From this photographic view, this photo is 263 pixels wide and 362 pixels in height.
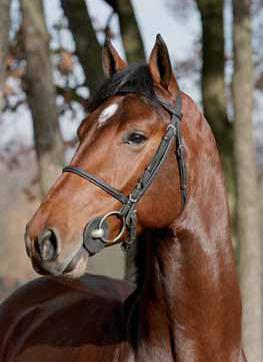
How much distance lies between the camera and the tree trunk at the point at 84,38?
9102 millimetres

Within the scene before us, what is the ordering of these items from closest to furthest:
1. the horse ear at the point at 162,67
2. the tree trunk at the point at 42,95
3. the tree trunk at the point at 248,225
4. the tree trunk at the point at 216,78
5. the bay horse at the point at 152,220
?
the bay horse at the point at 152,220 < the horse ear at the point at 162,67 < the tree trunk at the point at 248,225 < the tree trunk at the point at 42,95 < the tree trunk at the point at 216,78

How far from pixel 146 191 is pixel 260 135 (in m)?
11.2

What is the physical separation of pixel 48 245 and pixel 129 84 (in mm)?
791

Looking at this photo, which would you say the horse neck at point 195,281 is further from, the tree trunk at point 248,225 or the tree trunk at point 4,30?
the tree trunk at point 248,225

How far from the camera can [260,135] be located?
1434cm

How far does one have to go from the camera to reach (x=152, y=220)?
11.1 ft

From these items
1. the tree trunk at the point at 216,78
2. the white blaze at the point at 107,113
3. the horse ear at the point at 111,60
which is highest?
the tree trunk at the point at 216,78

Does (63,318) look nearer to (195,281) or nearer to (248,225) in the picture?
(195,281)

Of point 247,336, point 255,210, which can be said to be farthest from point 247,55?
point 247,336

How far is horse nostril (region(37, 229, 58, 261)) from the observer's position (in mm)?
3078

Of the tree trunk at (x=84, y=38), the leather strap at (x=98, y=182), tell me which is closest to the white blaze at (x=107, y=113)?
the leather strap at (x=98, y=182)

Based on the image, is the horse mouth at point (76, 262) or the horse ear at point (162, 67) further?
the horse ear at point (162, 67)

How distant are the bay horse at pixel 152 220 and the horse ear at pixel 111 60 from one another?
0.04 m

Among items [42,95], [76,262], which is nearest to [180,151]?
[76,262]
